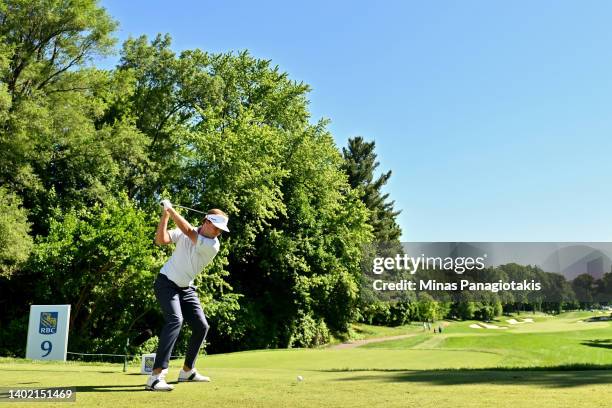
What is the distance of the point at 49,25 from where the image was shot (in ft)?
102

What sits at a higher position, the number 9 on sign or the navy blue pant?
the navy blue pant

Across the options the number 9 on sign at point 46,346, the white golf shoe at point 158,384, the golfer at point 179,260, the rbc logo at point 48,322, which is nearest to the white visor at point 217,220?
the golfer at point 179,260

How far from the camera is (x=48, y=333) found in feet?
66.9

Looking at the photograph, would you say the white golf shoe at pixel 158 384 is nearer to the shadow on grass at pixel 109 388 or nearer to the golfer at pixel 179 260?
the shadow on grass at pixel 109 388

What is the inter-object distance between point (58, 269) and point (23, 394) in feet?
87.5

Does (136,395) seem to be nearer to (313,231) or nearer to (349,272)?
(313,231)

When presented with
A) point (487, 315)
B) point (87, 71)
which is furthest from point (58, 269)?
point (487, 315)

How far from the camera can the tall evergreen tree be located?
3115 inches

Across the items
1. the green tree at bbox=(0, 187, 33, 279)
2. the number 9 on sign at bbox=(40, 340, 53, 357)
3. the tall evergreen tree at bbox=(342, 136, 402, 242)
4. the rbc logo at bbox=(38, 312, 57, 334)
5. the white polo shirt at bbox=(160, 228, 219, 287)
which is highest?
the tall evergreen tree at bbox=(342, 136, 402, 242)

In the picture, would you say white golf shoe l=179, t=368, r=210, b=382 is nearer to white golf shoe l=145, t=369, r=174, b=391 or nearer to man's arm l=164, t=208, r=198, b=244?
white golf shoe l=145, t=369, r=174, b=391

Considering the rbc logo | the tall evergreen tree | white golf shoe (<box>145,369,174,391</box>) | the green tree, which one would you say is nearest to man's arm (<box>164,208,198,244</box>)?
white golf shoe (<box>145,369,174,391</box>)

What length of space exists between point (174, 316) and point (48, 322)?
1511 cm

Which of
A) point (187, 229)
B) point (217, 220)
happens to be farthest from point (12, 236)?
point (217, 220)

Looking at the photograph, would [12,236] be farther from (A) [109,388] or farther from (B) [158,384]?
(B) [158,384]
